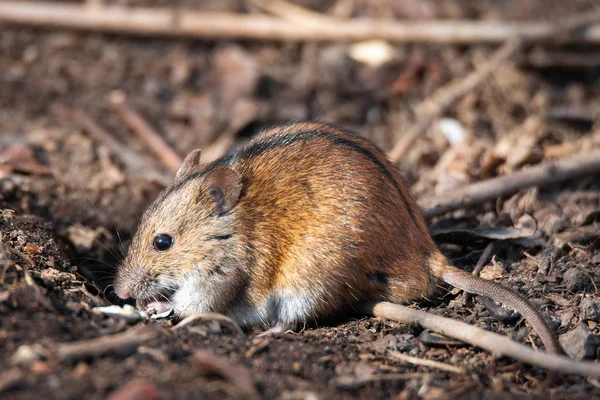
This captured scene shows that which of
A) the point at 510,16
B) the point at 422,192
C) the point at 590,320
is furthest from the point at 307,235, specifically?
the point at 510,16

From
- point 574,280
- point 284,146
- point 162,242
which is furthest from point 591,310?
point 162,242

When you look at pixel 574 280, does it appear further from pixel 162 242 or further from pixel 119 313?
pixel 119 313

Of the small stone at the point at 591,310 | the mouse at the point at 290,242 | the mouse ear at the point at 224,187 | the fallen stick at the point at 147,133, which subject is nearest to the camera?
the small stone at the point at 591,310

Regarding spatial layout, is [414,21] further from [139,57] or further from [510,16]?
[139,57]

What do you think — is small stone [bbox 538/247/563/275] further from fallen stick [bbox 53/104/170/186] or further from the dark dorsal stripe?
fallen stick [bbox 53/104/170/186]

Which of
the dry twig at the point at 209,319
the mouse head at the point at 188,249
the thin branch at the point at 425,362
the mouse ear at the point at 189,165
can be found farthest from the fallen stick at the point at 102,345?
the mouse ear at the point at 189,165

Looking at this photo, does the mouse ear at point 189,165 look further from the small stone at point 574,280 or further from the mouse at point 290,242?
the small stone at point 574,280

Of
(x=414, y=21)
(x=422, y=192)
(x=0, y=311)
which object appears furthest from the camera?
(x=414, y=21)
